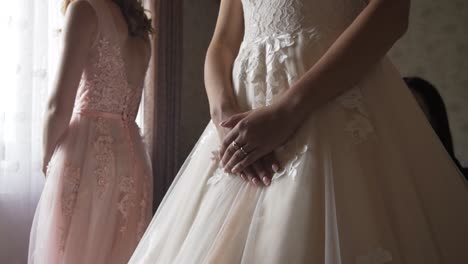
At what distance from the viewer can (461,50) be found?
206 centimetres

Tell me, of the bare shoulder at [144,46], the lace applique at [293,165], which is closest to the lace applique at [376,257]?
the lace applique at [293,165]

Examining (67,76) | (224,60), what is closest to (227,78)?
(224,60)

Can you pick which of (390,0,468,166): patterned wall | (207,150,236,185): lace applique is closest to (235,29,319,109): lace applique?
(207,150,236,185): lace applique

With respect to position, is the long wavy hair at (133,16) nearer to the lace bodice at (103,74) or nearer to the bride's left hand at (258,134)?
the lace bodice at (103,74)

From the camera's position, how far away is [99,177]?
127 centimetres

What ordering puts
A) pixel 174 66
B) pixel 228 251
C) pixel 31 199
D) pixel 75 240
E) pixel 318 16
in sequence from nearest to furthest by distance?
pixel 228 251 < pixel 318 16 < pixel 75 240 < pixel 31 199 < pixel 174 66

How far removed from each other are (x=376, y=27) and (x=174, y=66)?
1864 millimetres

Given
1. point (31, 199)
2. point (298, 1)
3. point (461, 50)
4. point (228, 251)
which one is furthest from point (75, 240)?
point (461, 50)

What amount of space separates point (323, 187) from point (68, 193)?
2.93 ft

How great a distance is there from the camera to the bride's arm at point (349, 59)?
604 millimetres

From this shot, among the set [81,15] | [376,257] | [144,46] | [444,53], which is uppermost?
[81,15]

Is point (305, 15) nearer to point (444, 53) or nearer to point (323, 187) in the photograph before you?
point (323, 187)

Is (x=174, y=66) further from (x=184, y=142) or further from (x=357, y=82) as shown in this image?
(x=357, y=82)

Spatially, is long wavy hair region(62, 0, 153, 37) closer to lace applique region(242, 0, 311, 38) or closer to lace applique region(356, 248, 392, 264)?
lace applique region(242, 0, 311, 38)
